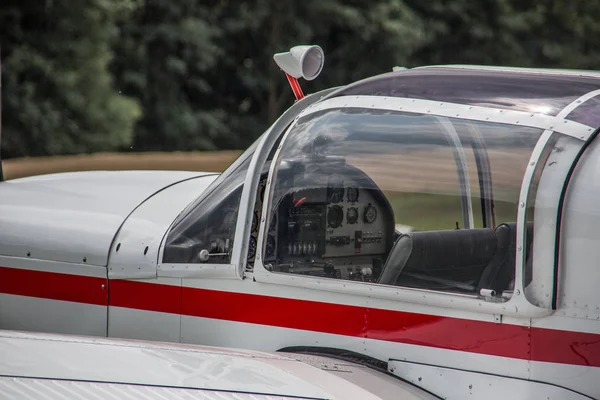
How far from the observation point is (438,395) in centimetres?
313

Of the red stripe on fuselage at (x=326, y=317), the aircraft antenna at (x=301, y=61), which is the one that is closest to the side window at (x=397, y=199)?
the red stripe on fuselage at (x=326, y=317)

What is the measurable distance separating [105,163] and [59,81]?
249 cm

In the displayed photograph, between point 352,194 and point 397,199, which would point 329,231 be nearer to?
point 352,194

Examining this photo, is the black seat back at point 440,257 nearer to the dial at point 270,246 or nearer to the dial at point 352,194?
the dial at point 352,194

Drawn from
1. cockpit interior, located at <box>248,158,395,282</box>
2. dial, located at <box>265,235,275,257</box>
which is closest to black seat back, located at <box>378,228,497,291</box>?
cockpit interior, located at <box>248,158,395,282</box>

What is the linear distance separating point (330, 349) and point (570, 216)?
1078 millimetres

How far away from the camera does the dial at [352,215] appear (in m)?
3.79

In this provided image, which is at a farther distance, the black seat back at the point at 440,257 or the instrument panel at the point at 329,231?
the instrument panel at the point at 329,231

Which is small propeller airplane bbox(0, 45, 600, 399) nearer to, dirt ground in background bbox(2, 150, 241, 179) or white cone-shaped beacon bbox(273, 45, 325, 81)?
white cone-shaped beacon bbox(273, 45, 325, 81)

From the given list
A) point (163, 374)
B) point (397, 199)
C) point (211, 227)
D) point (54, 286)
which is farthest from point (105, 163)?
point (163, 374)

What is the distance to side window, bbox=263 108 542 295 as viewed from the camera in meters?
3.14

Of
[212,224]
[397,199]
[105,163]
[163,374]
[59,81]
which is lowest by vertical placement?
[163,374]

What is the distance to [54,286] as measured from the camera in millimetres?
4184

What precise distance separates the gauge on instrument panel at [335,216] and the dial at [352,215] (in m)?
0.03
